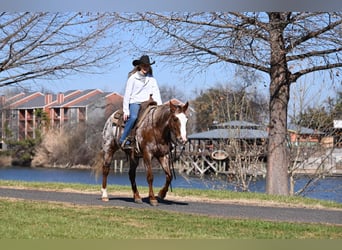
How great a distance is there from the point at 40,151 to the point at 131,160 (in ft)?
60.5

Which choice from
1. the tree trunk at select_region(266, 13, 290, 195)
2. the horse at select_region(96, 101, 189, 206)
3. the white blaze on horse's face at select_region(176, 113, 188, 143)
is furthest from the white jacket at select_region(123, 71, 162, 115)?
the tree trunk at select_region(266, 13, 290, 195)

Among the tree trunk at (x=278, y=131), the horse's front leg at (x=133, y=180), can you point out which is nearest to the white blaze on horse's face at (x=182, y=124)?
the horse's front leg at (x=133, y=180)

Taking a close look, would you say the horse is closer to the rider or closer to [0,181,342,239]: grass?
the rider

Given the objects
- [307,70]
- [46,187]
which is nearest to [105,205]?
[46,187]

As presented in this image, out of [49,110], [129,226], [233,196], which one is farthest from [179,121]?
[49,110]

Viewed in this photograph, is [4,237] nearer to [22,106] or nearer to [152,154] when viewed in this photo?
[152,154]

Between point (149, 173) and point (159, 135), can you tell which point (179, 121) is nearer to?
point (159, 135)

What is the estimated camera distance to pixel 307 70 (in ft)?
57.6

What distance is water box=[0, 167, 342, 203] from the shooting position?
23328 mm

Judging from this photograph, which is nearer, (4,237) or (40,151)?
(4,237)

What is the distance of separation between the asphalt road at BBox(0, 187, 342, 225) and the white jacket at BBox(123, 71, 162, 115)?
1813 mm

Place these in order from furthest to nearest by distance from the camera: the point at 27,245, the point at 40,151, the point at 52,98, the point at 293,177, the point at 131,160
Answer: the point at 40,151
the point at 52,98
the point at 293,177
the point at 131,160
the point at 27,245

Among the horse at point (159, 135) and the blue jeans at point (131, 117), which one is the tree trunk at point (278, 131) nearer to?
the blue jeans at point (131, 117)

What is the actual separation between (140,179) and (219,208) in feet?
Answer: 52.9
